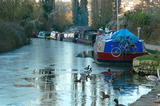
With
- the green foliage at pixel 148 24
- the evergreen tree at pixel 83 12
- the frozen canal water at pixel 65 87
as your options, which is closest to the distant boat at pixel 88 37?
the green foliage at pixel 148 24

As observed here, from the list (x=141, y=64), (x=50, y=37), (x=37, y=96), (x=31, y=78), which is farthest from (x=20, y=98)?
(x=50, y=37)

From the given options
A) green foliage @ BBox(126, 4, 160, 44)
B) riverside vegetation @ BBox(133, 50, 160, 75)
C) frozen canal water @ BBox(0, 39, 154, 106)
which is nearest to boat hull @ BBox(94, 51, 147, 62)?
frozen canal water @ BBox(0, 39, 154, 106)

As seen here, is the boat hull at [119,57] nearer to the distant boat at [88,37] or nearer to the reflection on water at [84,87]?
the reflection on water at [84,87]

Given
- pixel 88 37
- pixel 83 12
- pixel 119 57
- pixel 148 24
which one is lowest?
pixel 119 57

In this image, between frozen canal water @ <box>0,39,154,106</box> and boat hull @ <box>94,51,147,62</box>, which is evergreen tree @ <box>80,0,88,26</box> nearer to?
boat hull @ <box>94,51,147,62</box>

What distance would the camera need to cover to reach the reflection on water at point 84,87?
44.5 ft

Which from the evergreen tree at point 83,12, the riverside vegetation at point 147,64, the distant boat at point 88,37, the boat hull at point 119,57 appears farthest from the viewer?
the evergreen tree at point 83,12

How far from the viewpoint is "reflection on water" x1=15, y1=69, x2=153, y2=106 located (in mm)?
13570

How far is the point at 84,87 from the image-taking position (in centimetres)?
1656

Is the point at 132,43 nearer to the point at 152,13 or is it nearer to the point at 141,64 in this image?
the point at 141,64

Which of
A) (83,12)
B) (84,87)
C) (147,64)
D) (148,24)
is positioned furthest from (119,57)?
(83,12)

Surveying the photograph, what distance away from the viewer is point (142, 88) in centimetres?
1638

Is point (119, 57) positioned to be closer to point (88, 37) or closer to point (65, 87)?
point (65, 87)

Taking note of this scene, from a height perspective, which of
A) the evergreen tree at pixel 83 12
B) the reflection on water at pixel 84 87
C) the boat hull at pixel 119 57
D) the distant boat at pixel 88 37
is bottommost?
the reflection on water at pixel 84 87
